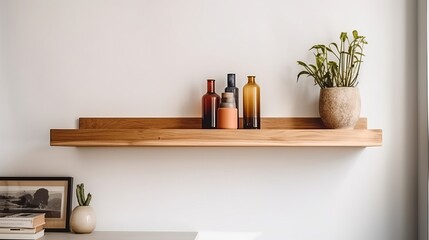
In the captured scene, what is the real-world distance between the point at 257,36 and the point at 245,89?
0.27 metres

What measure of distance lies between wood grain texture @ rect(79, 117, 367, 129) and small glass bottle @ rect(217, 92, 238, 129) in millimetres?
191

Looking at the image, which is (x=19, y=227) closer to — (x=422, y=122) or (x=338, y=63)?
(x=338, y=63)

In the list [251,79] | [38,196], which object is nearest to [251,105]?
[251,79]

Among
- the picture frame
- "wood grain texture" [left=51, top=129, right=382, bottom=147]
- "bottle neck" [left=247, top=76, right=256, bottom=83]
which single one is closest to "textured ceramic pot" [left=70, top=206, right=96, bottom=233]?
the picture frame

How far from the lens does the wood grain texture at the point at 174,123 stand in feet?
8.24

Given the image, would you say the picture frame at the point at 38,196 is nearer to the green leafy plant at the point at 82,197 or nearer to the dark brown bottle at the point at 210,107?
the green leafy plant at the point at 82,197

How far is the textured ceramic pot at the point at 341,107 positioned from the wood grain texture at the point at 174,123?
13 cm

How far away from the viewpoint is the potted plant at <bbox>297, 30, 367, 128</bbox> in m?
2.35

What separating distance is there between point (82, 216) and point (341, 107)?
122 centimetres

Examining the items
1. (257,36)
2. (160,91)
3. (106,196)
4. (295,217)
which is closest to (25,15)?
(160,91)

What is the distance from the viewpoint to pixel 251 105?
8.02 ft

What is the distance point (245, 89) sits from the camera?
2473 millimetres

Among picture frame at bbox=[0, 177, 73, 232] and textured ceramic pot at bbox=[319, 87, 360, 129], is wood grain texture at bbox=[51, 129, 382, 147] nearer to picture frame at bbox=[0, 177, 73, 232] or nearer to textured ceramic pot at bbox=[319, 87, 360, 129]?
textured ceramic pot at bbox=[319, 87, 360, 129]

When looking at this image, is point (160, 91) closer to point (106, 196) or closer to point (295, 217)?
point (106, 196)
